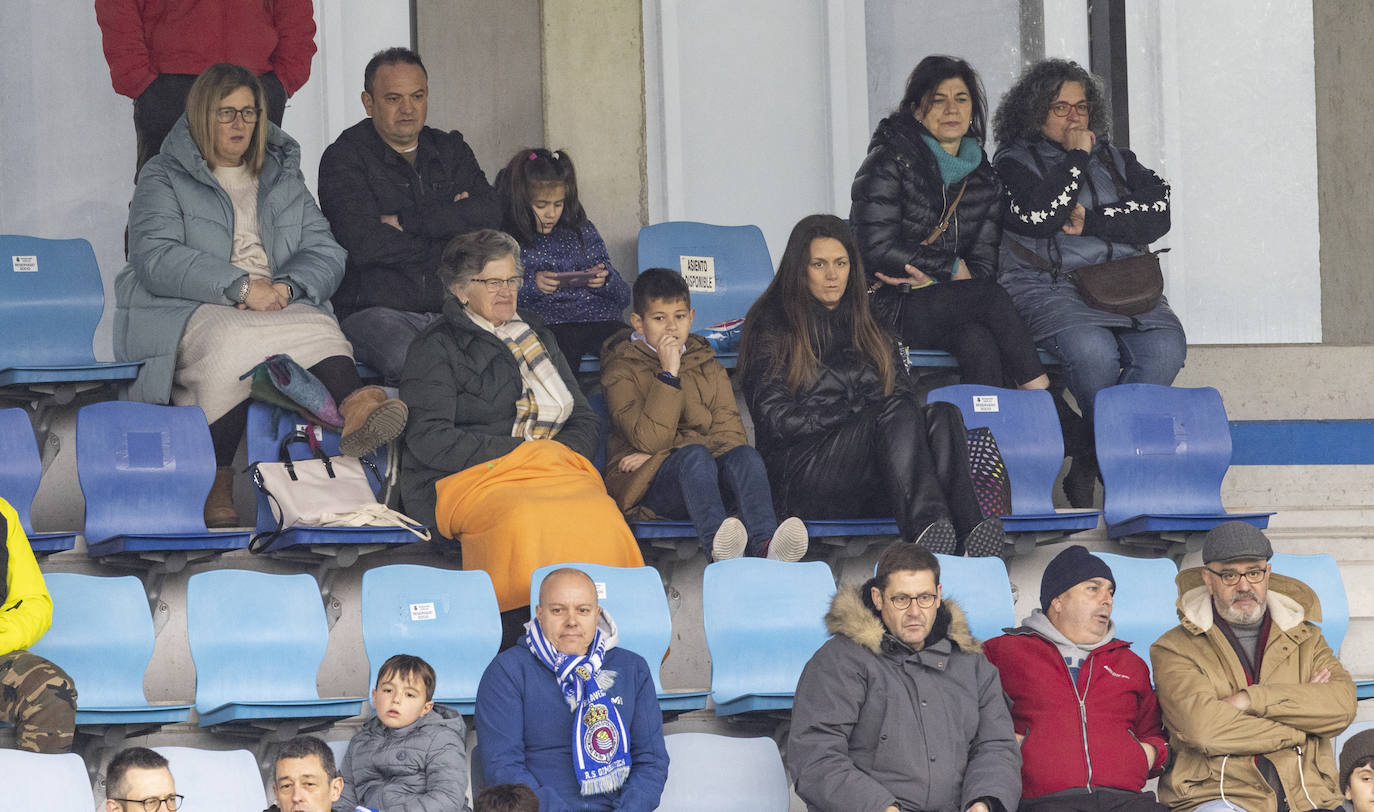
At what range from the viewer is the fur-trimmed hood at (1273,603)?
443 centimetres

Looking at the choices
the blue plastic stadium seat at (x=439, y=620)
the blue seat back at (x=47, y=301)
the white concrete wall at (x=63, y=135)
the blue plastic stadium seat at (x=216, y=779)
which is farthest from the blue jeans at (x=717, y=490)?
the white concrete wall at (x=63, y=135)

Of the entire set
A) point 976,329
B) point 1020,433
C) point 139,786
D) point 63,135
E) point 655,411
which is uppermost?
point 63,135

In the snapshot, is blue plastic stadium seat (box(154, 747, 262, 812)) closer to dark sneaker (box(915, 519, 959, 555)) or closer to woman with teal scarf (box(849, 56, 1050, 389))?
dark sneaker (box(915, 519, 959, 555))

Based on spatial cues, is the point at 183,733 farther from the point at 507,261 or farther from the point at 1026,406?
the point at 1026,406

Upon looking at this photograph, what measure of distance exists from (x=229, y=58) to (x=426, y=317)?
1.10m

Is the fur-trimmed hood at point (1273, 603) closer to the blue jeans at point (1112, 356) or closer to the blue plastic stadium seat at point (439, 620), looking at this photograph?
the blue jeans at point (1112, 356)

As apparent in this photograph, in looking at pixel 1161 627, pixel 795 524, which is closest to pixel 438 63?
pixel 795 524

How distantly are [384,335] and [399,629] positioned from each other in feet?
4.60

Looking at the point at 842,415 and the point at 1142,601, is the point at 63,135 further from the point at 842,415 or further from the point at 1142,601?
the point at 1142,601

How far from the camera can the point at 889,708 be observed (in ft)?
13.5

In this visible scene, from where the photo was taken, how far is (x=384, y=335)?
575cm

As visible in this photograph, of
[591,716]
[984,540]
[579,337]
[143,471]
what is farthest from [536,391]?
[591,716]

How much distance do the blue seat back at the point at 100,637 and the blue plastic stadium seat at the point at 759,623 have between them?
1.43 metres

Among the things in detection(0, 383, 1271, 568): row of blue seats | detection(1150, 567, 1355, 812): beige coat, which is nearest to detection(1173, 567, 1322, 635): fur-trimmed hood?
detection(1150, 567, 1355, 812): beige coat
